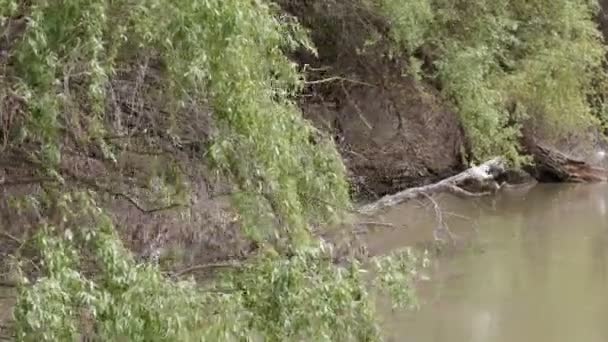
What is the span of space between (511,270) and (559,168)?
211 inches

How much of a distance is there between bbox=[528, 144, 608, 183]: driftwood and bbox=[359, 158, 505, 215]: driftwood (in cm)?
107

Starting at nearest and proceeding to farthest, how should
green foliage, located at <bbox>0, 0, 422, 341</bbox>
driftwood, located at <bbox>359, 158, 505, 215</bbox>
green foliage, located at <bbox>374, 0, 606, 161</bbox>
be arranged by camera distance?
green foliage, located at <bbox>0, 0, 422, 341</bbox> < driftwood, located at <bbox>359, 158, 505, 215</bbox> < green foliage, located at <bbox>374, 0, 606, 161</bbox>

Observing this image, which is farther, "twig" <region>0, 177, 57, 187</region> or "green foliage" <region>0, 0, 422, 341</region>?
"twig" <region>0, 177, 57, 187</region>

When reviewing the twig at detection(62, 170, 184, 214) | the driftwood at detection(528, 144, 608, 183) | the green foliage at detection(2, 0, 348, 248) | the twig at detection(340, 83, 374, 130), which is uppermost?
the green foliage at detection(2, 0, 348, 248)

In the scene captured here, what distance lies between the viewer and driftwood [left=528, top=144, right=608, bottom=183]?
13.6 m

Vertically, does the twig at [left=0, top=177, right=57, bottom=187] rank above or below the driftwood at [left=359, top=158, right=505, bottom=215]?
above

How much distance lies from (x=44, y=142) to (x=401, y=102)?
8163 millimetres

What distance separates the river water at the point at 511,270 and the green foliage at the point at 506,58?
89 centimetres

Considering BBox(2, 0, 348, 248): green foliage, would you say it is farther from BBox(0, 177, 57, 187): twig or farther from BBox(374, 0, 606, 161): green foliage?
BBox(374, 0, 606, 161): green foliage

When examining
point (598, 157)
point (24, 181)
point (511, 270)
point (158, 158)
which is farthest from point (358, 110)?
point (24, 181)

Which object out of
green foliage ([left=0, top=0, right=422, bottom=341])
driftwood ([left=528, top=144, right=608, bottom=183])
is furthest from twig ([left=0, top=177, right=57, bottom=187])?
driftwood ([left=528, top=144, right=608, bottom=183])

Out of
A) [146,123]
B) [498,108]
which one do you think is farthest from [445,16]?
[146,123]

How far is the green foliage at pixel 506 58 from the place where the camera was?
410 inches

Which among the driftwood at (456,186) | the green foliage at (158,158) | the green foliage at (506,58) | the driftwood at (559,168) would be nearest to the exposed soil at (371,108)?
the green foliage at (506,58)
